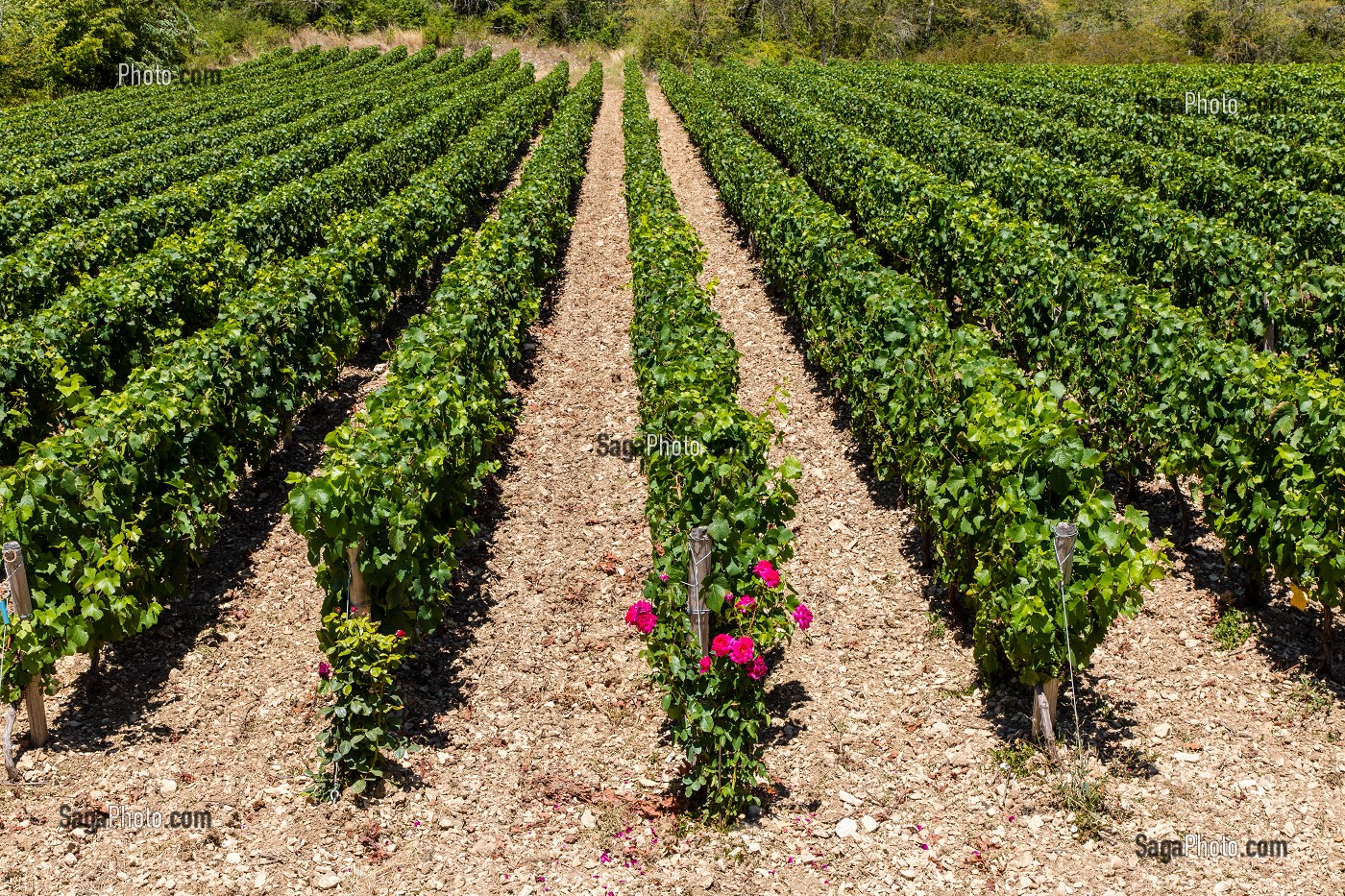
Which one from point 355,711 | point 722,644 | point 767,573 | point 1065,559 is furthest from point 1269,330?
point 355,711

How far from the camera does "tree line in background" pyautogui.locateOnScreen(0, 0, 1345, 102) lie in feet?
159

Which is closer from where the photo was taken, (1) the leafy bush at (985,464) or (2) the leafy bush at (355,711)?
(2) the leafy bush at (355,711)

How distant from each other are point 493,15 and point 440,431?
69.3m

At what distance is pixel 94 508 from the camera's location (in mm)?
6926

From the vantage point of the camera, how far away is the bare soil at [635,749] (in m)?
5.64

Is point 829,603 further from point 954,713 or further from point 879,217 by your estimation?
point 879,217

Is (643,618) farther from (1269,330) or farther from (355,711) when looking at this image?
(1269,330)

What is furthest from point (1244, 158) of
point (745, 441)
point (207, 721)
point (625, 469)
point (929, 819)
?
point (207, 721)

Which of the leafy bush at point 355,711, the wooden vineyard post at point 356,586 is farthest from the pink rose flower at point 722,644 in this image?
the wooden vineyard post at point 356,586

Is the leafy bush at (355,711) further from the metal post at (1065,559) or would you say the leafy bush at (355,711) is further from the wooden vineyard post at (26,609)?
the metal post at (1065,559)

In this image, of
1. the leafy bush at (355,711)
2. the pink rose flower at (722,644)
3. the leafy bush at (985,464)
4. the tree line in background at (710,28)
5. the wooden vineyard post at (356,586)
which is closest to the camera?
the pink rose flower at (722,644)

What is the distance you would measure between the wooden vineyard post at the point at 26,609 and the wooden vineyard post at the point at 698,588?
387 centimetres

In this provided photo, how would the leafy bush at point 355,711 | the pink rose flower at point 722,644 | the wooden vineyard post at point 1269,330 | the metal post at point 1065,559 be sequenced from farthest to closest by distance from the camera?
the wooden vineyard post at point 1269,330 → the leafy bush at point 355,711 → the metal post at point 1065,559 → the pink rose flower at point 722,644

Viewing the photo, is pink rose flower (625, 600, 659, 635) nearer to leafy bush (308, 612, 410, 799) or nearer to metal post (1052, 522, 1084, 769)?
leafy bush (308, 612, 410, 799)
